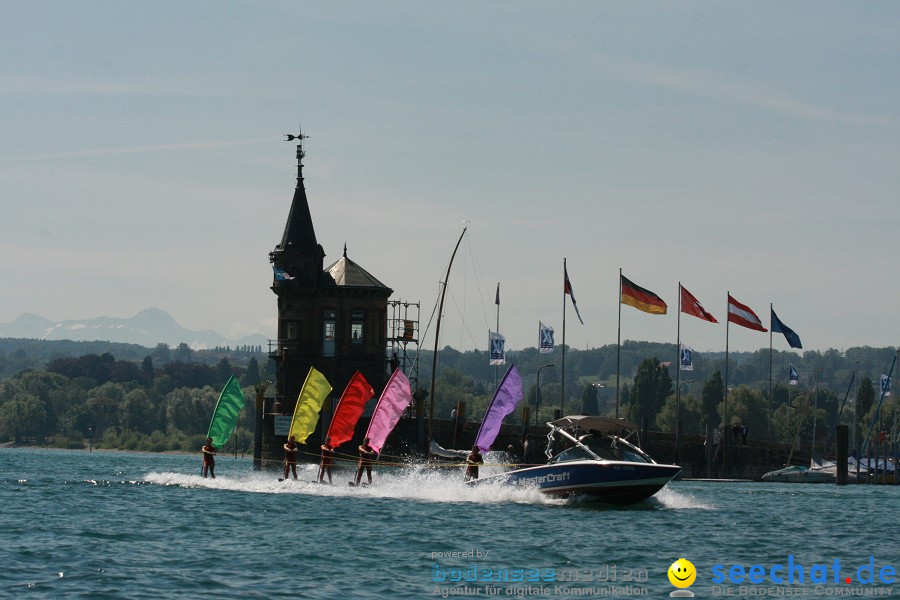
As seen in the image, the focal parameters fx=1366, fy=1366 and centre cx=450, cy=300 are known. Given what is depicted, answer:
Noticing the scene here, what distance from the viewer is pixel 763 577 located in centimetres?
3094

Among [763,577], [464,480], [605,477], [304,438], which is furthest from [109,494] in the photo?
[763,577]

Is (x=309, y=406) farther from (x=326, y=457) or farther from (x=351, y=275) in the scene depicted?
(x=351, y=275)

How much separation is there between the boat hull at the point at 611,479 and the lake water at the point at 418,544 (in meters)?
0.66

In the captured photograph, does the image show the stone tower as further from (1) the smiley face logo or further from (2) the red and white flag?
(1) the smiley face logo

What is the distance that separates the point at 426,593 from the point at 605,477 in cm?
1821

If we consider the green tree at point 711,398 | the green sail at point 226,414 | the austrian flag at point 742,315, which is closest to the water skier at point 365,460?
the green sail at point 226,414

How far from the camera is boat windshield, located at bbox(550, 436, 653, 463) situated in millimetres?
45688

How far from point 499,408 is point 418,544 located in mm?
17992

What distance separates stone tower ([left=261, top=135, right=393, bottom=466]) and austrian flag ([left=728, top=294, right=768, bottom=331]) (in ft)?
68.0

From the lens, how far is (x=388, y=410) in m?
54.6

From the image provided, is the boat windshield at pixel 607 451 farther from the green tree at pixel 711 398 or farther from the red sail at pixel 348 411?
the green tree at pixel 711 398

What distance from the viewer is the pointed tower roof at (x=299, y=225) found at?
82.9 metres

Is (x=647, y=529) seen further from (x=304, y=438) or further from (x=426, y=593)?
(x=304, y=438)

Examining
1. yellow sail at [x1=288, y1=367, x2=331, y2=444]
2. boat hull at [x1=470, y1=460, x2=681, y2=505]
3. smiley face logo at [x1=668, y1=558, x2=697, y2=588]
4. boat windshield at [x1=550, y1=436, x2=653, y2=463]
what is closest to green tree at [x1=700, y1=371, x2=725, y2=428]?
yellow sail at [x1=288, y1=367, x2=331, y2=444]
